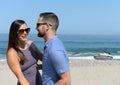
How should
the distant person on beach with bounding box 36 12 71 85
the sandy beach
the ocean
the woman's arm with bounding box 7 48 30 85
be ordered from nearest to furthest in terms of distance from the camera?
the distant person on beach with bounding box 36 12 71 85 < the woman's arm with bounding box 7 48 30 85 < the sandy beach < the ocean

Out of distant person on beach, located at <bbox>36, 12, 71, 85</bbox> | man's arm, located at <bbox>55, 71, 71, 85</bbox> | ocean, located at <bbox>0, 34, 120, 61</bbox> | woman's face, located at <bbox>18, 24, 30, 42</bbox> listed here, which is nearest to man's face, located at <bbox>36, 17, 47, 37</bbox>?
distant person on beach, located at <bbox>36, 12, 71, 85</bbox>

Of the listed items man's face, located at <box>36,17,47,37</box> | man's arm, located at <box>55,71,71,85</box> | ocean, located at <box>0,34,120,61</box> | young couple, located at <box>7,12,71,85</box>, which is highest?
man's face, located at <box>36,17,47,37</box>

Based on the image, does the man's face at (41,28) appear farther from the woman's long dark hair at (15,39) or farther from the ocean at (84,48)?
the ocean at (84,48)

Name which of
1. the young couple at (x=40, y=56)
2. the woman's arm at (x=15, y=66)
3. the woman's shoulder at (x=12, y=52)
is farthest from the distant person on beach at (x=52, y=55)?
the woman's shoulder at (x=12, y=52)

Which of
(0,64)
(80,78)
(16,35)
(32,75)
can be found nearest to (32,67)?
(32,75)

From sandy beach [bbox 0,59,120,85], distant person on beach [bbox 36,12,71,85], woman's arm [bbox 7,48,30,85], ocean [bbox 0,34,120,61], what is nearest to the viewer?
distant person on beach [bbox 36,12,71,85]

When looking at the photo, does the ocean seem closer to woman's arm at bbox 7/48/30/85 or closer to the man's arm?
Result: woman's arm at bbox 7/48/30/85

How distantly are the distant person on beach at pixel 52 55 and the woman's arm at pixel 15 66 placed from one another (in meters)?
0.22

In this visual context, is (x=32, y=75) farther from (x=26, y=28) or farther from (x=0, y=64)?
(x=0, y=64)

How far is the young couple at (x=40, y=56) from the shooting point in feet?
10.8

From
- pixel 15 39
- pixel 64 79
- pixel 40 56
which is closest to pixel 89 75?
pixel 40 56

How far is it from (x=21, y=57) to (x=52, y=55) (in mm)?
429

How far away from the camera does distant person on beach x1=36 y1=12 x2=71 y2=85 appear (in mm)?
3266

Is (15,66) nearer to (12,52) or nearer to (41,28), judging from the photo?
(12,52)
